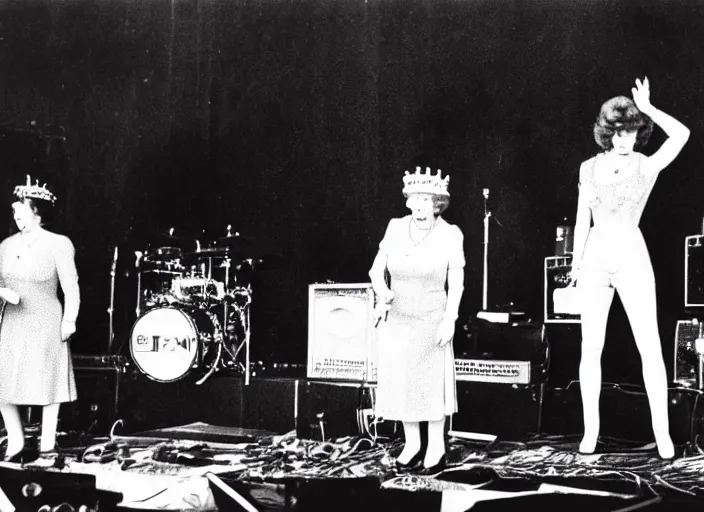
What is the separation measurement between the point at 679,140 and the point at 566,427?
6.39 ft

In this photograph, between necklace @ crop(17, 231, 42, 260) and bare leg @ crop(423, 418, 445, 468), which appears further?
necklace @ crop(17, 231, 42, 260)

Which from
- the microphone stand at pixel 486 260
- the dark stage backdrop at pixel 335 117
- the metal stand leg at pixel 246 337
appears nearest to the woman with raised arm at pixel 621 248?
the dark stage backdrop at pixel 335 117

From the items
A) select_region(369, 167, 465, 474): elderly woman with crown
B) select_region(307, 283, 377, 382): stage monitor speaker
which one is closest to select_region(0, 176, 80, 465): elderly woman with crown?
select_region(307, 283, 377, 382): stage monitor speaker

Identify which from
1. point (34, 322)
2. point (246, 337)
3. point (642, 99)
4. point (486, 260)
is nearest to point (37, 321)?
point (34, 322)

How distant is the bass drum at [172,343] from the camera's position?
5.86m

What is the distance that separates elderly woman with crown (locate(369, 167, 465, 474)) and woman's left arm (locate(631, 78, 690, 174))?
1.03 m

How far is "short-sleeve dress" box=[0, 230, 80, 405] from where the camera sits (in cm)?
466

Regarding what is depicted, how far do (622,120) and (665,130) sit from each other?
229 millimetres

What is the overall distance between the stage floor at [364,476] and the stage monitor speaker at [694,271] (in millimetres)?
1030

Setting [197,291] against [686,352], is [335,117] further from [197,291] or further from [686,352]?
[686,352]

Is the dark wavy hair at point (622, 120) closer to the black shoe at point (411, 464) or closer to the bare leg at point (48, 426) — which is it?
the black shoe at point (411, 464)

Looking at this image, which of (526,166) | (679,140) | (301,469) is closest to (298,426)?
(301,469)

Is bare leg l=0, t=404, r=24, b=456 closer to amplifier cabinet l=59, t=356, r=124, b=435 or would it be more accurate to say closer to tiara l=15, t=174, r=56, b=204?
amplifier cabinet l=59, t=356, r=124, b=435

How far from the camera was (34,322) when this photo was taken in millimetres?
4711
